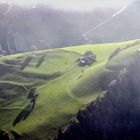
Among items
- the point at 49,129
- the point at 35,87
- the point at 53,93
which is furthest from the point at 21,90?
the point at 49,129

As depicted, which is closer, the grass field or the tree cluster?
the tree cluster

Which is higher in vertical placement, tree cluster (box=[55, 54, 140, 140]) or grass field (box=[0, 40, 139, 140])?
grass field (box=[0, 40, 139, 140])

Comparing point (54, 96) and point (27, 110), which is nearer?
point (27, 110)

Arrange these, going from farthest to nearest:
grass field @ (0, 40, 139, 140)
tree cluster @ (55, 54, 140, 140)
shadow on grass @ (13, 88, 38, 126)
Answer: shadow on grass @ (13, 88, 38, 126), grass field @ (0, 40, 139, 140), tree cluster @ (55, 54, 140, 140)

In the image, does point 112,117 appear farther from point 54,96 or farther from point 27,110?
point 27,110

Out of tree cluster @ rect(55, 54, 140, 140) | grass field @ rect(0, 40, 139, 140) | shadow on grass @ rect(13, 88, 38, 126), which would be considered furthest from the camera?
shadow on grass @ rect(13, 88, 38, 126)

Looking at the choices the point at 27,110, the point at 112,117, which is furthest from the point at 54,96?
the point at 112,117

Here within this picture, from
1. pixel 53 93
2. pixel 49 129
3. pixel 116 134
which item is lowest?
pixel 116 134

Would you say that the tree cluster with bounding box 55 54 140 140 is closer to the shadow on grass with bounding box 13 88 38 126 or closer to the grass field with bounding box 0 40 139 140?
the grass field with bounding box 0 40 139 140

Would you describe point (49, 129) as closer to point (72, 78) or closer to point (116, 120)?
point (116, 120)

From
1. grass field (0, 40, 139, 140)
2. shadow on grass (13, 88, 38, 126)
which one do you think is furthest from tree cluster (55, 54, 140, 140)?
shadow on grass (13, 88, 38, 126)

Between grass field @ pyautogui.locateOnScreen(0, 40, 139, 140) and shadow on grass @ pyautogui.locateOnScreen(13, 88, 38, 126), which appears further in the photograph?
shadow on grass @ pyautogui.locateOnScreen(13, 88, 38, 126)
